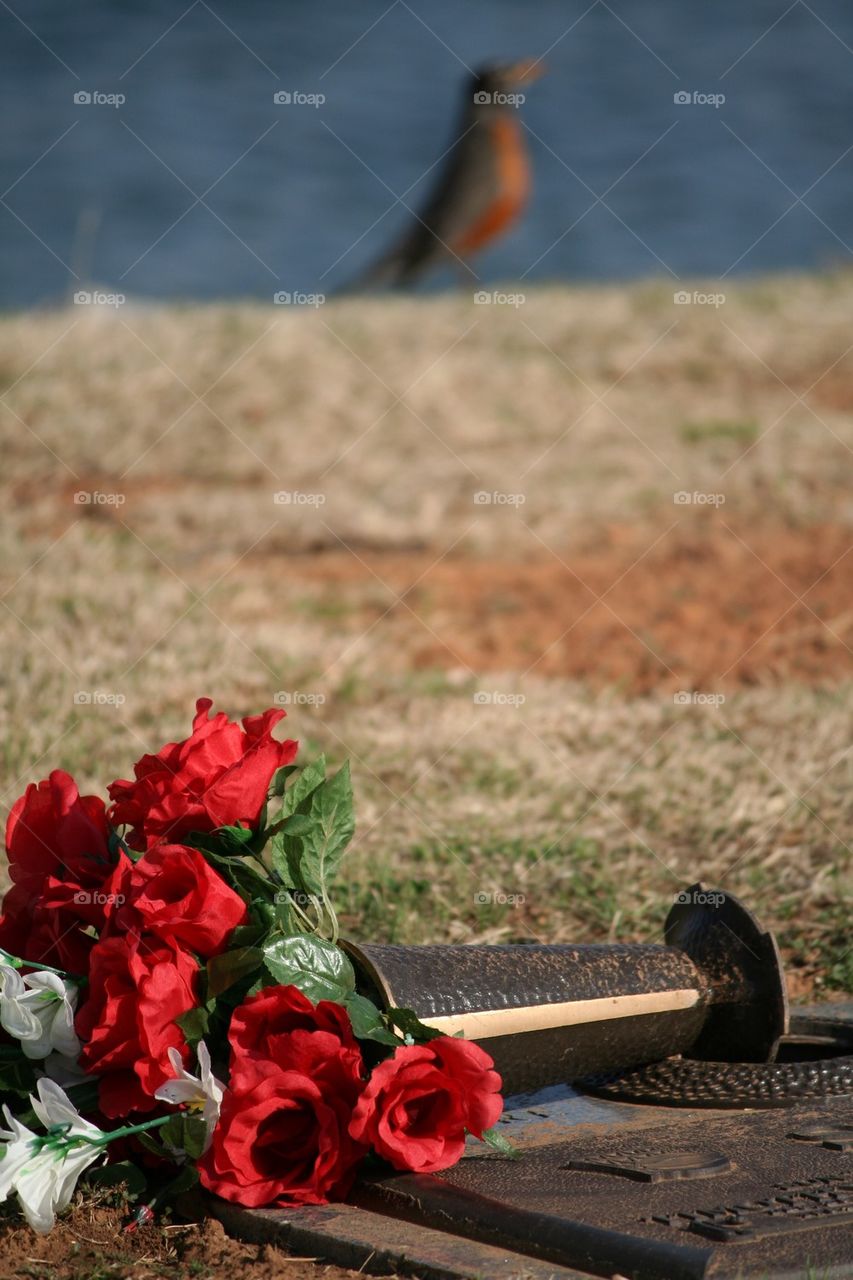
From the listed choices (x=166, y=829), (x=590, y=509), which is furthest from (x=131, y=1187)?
(x=590, y=509)

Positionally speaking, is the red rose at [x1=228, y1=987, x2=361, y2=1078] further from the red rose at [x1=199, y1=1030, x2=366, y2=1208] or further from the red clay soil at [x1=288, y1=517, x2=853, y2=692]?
the red clay soil at [x1=288, y1=517, x2=853, y2=692]

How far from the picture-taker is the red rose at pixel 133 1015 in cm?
194

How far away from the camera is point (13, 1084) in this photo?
6.74 ft

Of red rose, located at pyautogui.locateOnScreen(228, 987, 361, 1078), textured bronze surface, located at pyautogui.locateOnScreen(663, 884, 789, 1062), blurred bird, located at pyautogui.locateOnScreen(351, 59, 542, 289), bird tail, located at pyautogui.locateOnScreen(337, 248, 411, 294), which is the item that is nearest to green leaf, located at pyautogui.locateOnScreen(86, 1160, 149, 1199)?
red rose, located at pyautogui.locateOnScreen(228, 987, 361, 1078)

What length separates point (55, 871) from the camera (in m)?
2.18

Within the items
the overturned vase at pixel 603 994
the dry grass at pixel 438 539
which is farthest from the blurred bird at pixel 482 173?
the overturned vase at pixel 603 994

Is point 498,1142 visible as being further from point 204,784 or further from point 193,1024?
point 204,784

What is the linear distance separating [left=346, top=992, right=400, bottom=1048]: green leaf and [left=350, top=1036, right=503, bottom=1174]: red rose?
0.16 ft

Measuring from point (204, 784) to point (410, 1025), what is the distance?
443mm

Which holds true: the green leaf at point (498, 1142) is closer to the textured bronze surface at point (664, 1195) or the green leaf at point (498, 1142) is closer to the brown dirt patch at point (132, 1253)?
the textured bronze surface at point (664, 1195)

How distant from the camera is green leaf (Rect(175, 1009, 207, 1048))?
1.97m

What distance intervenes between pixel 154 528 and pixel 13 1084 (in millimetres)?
4240

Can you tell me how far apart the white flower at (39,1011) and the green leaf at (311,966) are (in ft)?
0.94

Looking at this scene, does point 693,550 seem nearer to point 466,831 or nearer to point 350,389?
point 350,389
